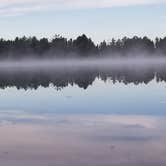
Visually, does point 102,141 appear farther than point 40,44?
No

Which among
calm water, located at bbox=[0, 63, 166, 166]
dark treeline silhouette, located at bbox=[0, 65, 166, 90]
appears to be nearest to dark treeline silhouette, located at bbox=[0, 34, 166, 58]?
dark treeline silhouette, located at bbox=[0, 65, 166, 90]

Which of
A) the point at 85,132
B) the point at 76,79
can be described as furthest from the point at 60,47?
the point at 85,132

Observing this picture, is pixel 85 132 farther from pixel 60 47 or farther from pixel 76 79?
pixel 60 47

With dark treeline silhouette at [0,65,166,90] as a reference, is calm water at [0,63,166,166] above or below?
above

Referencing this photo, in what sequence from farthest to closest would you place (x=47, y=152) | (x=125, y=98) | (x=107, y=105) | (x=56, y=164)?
(x=125, y=98)
(x=107, y=105)
(x=47, y=152)
(x=56, y=164)

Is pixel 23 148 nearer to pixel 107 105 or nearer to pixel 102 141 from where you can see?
pixel 102 141

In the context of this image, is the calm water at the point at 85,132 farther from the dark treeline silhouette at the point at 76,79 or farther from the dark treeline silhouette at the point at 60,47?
the dark treeline silhouette at the point at 60,47

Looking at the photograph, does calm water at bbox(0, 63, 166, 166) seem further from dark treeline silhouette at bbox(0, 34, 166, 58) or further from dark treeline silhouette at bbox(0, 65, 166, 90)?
dark treeline silhouette at bbox(0, 34, 166, 58)

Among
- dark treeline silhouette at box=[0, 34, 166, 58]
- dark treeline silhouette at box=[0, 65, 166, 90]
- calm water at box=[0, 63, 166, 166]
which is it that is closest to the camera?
calm water at box=[0, 63, 166, 166]

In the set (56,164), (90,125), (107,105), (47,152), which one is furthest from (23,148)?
(107,105)

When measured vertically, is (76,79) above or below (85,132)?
below

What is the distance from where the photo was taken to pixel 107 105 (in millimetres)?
23406

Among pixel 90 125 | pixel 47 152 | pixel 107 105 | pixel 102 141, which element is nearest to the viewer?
pixel 47 152

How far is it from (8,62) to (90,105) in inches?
6693
